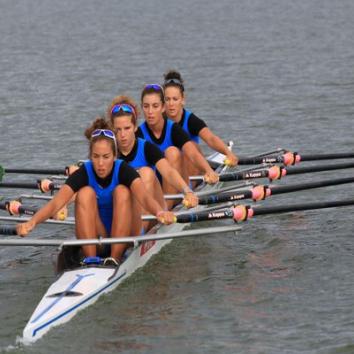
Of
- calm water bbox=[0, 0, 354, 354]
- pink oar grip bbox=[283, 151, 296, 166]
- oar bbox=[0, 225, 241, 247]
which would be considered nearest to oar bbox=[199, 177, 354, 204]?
calm water bbox=[0, 0, 354, 354]

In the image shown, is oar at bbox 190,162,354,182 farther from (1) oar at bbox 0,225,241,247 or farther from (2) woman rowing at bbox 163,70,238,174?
(1) oar at bbox 0,225,241,247

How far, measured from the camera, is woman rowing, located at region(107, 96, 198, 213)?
14617 millimetres

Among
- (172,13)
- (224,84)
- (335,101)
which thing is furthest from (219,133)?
(172,13)

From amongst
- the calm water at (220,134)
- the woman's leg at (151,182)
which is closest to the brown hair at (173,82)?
the calm water at (220,134)

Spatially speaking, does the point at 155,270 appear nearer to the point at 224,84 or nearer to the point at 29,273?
the point at 29,273

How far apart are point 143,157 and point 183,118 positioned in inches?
126

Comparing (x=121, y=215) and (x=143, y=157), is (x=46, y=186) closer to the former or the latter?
(x=143, y=157)

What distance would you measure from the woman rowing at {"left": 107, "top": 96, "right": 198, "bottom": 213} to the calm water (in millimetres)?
1091

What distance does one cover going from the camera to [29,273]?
15.1 metres

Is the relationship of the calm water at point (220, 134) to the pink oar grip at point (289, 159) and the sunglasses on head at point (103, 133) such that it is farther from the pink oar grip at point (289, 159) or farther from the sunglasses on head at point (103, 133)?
the sunglasses on head at point (103, 133)

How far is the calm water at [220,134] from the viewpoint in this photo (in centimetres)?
1267

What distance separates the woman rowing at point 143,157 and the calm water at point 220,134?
1.09 meters

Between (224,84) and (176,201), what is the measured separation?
18.2 m

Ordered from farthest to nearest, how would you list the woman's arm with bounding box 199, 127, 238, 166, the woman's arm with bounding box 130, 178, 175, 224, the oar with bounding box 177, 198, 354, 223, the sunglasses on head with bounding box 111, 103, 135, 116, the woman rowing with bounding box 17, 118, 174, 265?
the woman's arm with bounding box 199, 127, 238, 166 < the sunglasses on head with bounding box 111, 103, 135, 116 < the oar with bounding box 177, 198, 354, 223 < the woman's arm with bounding box 130, 178, 175, 224 < the woman rowing with bounding box 17, 118, 174, 265
